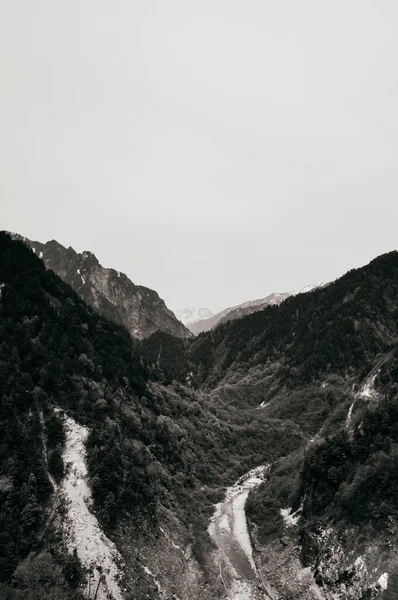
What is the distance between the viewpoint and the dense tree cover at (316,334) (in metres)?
106

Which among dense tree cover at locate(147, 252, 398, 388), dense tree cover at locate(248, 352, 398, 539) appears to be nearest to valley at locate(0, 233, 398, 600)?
dense tree cover at locate(248, 352, 398, 539)

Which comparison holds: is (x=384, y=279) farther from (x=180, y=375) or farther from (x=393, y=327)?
(x=180, y=375)

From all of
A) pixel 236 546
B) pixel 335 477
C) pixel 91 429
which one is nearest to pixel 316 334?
pixel 335 477

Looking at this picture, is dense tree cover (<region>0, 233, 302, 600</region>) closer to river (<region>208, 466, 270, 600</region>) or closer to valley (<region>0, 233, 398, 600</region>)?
valley (<region>0, 233, 398, 600</region>)

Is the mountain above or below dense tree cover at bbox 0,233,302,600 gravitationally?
below

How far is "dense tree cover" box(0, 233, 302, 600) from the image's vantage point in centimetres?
3459

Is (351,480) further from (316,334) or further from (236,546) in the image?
Answer: (316,334)

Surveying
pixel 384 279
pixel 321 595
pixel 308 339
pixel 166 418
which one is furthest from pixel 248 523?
pixel 384 279

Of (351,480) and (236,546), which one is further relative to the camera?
(236,546)

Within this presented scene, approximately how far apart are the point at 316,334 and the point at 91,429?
91076 mm

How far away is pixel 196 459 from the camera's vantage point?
5928 centimetres

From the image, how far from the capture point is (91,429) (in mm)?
42750

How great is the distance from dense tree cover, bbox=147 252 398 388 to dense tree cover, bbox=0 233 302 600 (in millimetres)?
31042

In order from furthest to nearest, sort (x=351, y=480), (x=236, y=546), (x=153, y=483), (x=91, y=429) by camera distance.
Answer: (x=153, y=483), (x=91, y=429), (x=236, y=546), (x=351, y=480)
